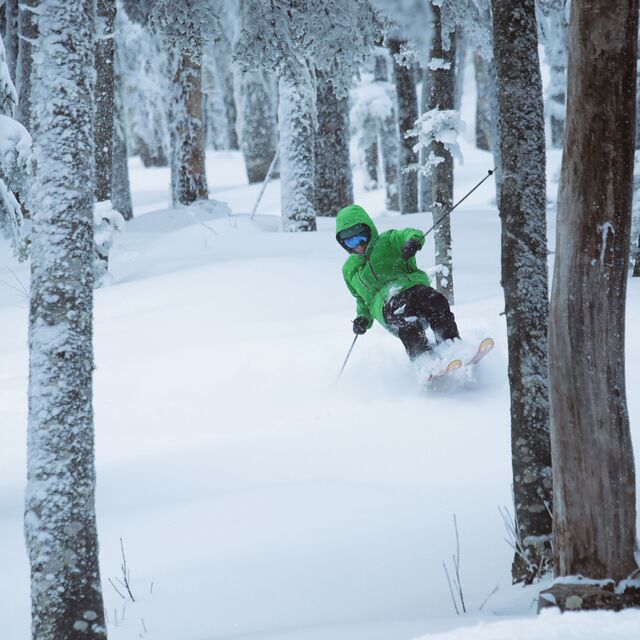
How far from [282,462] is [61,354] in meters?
3.66

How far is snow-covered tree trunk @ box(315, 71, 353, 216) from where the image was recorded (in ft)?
54.7

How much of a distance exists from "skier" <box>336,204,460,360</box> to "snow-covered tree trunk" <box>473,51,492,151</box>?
21676mm

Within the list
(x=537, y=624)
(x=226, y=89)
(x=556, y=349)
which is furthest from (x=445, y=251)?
(x=226, y=89)

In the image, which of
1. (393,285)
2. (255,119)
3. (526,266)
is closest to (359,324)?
(393,285)

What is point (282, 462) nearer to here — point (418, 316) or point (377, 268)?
point (418, 316)

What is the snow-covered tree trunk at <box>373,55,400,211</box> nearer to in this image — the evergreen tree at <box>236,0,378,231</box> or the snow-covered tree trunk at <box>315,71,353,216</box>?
the snow-covered tree trunk at <box>315,71,353,216</box>

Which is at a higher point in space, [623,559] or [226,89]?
[226,89]

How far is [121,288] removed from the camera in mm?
12656

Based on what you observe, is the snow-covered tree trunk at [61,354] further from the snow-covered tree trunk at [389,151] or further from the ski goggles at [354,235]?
the snow-covered tree trunk at [389,151]

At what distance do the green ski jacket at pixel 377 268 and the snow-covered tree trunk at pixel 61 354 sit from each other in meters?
4.29

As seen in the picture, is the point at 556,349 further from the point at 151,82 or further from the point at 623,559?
the point at 151,82

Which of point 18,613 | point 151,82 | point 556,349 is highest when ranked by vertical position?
point 151,82

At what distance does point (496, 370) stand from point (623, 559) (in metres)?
5.00

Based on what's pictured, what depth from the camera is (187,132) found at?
16.5 meters
